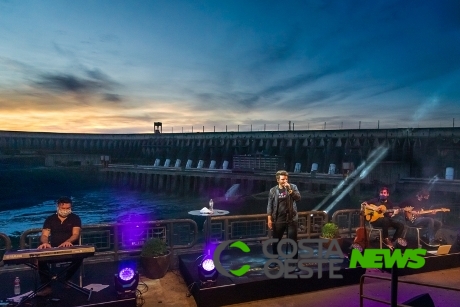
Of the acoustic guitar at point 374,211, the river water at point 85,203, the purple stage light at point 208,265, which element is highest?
the acoustic guitar at point 374,211

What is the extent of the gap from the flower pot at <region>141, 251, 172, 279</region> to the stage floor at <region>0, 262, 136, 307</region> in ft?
2.31

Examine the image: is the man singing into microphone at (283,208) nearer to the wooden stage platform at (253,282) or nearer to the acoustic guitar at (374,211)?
the wooden stage platform at (253,282)

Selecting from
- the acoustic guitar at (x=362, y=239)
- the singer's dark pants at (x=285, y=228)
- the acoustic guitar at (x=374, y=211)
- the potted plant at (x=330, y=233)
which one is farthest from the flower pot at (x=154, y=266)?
the acoustic guitar at (x=374, y=211)

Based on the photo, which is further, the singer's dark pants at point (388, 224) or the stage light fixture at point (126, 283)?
the singer's dark pants at point (388, 224)

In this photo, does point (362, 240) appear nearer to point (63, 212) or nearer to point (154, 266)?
point (154, 266)

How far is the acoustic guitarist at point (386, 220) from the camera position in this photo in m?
7.91

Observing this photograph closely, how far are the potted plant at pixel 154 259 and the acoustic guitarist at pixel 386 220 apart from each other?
527 centimetres

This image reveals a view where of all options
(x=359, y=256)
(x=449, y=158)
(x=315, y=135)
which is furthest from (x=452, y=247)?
(x=315, y=135)

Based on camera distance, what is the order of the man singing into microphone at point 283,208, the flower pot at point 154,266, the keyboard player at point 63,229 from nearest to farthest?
the keyboard player at point 63,229, the man singing into microphone at point 283,208, the flower pot at point 154,266

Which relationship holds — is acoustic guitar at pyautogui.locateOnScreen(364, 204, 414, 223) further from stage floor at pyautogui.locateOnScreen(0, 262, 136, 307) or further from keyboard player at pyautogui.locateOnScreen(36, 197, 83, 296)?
keyboard player at pyautogui.locateOnScreen(36, 197, 83, 296)

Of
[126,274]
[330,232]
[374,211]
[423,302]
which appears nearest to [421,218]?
[374,211]

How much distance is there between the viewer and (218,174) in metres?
42.5

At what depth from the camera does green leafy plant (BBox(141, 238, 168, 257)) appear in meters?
7.09

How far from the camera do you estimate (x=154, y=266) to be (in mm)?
7066
